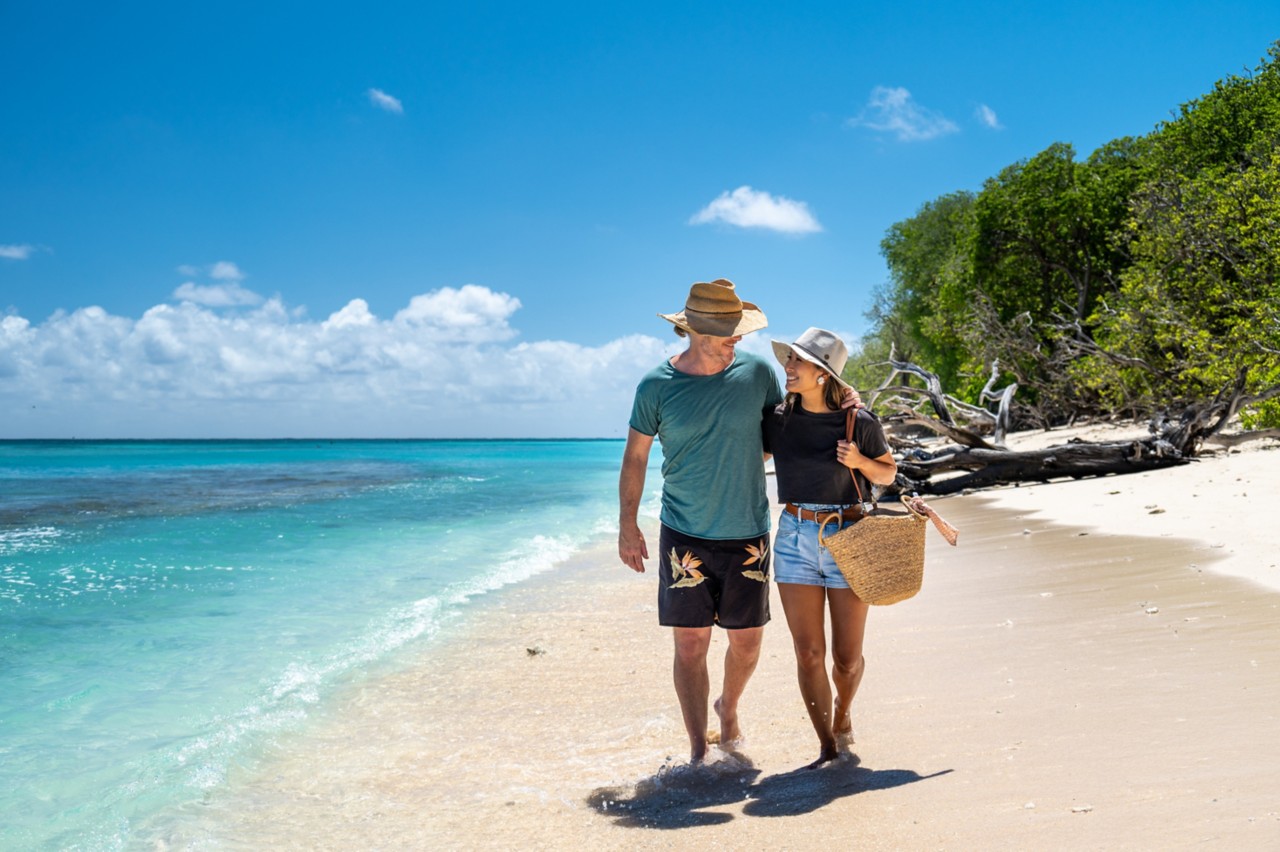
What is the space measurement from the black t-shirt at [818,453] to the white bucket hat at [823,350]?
0.18 metres

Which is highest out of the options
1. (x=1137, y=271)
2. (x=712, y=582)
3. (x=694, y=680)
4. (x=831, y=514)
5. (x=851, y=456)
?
(x=1137, y=271)

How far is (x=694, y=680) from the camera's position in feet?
12.6

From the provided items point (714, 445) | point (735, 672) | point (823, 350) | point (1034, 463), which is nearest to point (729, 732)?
point (735, 672)

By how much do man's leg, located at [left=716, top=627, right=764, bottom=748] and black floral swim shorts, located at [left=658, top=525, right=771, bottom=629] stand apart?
3.4 inches

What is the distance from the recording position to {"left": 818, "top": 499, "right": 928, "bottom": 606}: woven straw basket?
353 centimetres

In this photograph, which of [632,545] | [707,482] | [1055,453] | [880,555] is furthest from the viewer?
[1055,453]

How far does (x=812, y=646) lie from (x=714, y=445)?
35.5 inches

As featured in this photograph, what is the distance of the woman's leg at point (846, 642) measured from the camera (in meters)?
3.68

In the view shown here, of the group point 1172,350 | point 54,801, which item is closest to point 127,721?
point 54,801

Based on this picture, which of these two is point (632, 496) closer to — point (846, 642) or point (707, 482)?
point (707, 482)

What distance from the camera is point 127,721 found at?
546 centimetres

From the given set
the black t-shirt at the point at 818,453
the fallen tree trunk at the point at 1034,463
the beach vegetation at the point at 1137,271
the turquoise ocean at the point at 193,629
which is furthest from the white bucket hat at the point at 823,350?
the beach vegetation at the point at 1137,271

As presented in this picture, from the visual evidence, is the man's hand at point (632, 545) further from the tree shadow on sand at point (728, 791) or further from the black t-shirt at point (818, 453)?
the tree shadow on sand at point (728, 791)

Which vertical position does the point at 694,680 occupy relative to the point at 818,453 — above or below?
below
